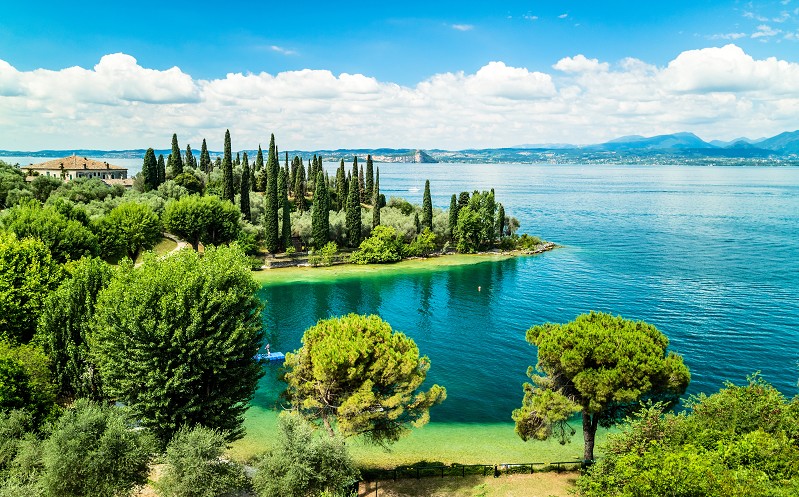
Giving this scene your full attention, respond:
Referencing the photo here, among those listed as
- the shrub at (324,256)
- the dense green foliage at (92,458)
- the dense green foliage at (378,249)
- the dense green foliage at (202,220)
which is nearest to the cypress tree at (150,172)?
the dense green foliage at (202,220)

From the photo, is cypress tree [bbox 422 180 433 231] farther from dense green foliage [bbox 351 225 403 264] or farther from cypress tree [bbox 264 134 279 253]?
cypress tree [bbox 264 134 279 253]

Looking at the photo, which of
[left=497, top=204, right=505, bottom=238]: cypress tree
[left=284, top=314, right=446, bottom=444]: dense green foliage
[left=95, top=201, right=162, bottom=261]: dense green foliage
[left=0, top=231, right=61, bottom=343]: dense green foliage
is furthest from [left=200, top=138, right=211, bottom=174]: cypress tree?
[left=284, top=314, right=446, bottom=444]: dense green foliage

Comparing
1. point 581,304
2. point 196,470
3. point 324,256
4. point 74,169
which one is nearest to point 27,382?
point 196,470

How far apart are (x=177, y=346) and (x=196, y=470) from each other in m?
6.01

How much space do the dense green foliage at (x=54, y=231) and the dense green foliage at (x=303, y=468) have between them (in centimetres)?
3410

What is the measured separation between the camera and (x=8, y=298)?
30750 mm

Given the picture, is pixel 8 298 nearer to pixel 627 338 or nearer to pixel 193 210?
pixel 627 338

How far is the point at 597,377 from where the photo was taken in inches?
946

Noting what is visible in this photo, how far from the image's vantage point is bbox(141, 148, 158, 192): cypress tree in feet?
306

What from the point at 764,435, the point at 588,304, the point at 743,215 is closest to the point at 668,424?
the point at 764,435

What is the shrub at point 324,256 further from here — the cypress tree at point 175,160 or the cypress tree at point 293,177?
the cypress tree at point 175,160

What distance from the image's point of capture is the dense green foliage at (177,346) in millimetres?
23031

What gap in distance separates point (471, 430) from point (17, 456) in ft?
77.9

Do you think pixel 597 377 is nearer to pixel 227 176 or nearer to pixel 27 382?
pixel 27 382
